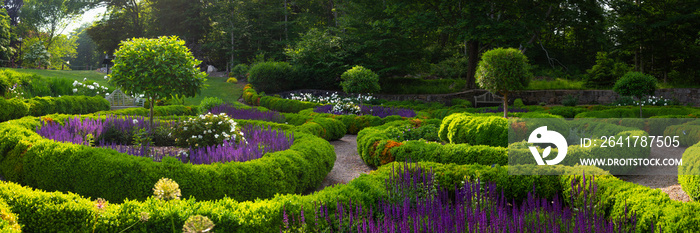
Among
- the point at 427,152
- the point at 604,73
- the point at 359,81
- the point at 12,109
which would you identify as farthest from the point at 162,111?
the point at 604,73

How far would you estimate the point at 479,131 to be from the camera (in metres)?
7.78

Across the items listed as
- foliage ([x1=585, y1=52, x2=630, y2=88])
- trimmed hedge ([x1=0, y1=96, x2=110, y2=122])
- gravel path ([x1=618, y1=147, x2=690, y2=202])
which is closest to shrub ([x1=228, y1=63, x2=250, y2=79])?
trimmed hedge ([x1=0, y1=96, x2=110, y2=122])

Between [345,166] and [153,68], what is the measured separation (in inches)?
161

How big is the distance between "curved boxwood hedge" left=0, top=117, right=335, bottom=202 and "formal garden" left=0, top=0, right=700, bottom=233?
23 mm

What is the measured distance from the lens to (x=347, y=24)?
23578 mm

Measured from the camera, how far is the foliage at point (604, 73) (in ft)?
68.9

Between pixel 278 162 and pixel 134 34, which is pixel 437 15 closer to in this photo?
pixel 278 162

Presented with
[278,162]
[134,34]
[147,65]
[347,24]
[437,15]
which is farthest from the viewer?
[134,34]

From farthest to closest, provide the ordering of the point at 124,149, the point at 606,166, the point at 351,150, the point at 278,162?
1. the point at 351,150
2. the point at 606,166
3. the point at 124,149
4. the point at 278,162

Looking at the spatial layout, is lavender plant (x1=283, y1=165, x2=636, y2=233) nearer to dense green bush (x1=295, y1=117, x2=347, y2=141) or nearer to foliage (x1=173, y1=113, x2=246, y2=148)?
foliage (x1=173, y1=113, x2=246, y2=148)

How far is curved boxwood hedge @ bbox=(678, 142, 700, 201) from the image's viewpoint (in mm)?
4691

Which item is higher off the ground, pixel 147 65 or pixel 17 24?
pixel 17 24

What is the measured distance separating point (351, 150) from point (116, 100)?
10.6 m

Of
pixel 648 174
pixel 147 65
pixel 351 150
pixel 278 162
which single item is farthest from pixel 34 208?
pixel 648 174
